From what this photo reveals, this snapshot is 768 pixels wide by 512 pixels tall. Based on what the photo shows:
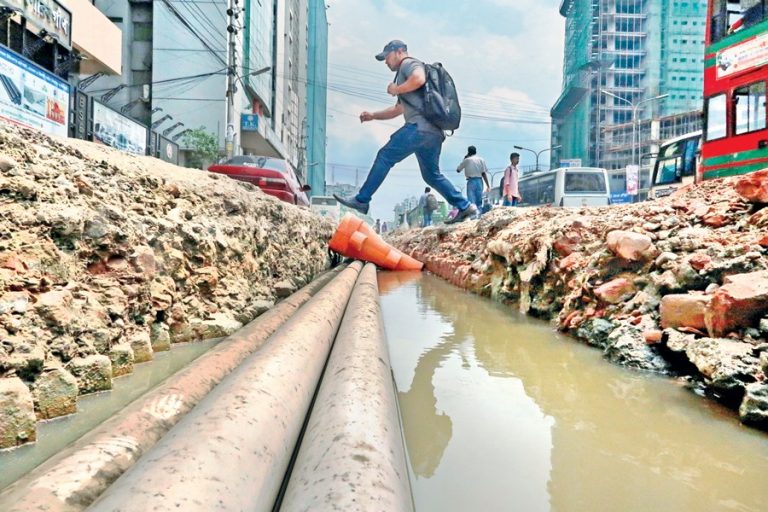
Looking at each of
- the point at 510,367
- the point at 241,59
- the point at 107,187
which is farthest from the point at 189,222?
the point at 241,59

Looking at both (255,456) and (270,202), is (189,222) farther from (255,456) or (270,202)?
(255,456)

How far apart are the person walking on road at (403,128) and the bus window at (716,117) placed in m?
5.06

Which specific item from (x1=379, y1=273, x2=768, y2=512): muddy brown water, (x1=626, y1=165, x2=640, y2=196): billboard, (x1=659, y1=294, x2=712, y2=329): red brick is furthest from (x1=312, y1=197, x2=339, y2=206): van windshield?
(x1=626, y1=165, x2=640, y2=196): billboard

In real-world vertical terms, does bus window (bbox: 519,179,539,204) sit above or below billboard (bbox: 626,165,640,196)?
below

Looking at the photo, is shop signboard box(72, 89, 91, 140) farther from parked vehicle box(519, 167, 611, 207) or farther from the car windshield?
parked vehicle box(519, 167, 611, 207)

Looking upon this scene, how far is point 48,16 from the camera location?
10211 millimetres

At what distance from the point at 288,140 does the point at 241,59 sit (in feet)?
59.3

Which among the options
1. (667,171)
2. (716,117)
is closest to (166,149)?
(716,117)

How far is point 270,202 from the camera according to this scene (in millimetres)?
5051

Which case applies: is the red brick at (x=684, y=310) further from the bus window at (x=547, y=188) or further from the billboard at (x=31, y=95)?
the bus window at (x=547, y=188)

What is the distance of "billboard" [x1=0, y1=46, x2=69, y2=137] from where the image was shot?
6.79 meters

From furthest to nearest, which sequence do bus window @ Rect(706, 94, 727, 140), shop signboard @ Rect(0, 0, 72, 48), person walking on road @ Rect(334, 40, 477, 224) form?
shop signboard @ Rect(0, 0, 72, 48)
bus window @ Rect(706, 94, 727, 140)
person walking on road @ Rect(334, 40, 477, 224)

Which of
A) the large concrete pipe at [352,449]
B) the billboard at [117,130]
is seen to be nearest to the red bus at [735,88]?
the large concrete pipe at [352,449]

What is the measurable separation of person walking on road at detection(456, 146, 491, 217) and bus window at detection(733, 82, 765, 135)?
420 cm
